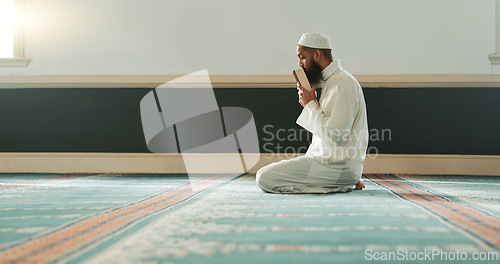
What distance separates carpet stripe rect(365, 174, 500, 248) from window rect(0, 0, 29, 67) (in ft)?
11.7

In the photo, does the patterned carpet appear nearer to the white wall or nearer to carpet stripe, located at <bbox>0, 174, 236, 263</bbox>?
carpet stripe, located at <bbox>0, 174, 236, 263</bbox>

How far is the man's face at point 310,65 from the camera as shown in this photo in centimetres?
286

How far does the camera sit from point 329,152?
2.78 meters

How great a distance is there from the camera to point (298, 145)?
4.55 meters

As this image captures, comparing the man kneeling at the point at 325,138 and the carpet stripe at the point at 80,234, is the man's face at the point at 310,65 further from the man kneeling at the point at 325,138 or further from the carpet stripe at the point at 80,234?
the carpet stripe at the point at 80,234

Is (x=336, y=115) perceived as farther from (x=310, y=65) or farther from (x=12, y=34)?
(x=12, y=34)

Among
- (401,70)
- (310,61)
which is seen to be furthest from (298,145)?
(310,61)

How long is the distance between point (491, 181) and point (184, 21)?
Result: 291 cm
